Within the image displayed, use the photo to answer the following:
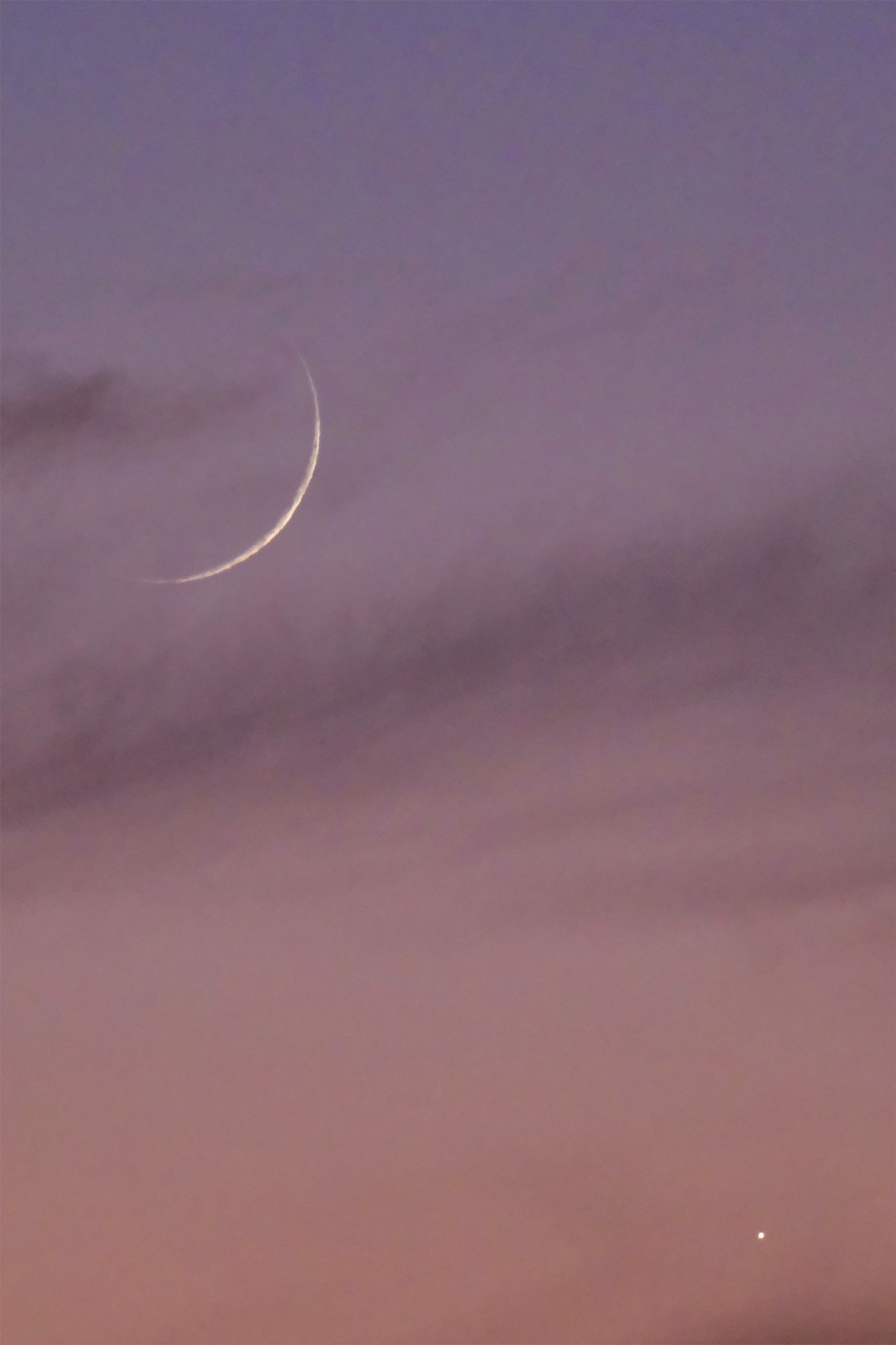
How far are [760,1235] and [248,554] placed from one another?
5040 centimetres

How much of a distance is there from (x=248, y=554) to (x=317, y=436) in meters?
6.26

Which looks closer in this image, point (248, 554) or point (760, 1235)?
point (248, 554)

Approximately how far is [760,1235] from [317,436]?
5308 centimetres

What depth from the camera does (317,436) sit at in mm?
35438

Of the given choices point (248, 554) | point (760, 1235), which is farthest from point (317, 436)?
point (760, 1235)

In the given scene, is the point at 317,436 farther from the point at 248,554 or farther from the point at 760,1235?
the point at 760,1235

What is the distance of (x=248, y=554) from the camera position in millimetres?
37094

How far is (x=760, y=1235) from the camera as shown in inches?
1945

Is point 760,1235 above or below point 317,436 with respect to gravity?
below

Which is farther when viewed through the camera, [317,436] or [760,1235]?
[760,1235]

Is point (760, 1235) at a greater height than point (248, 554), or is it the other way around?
point (248, 554)
